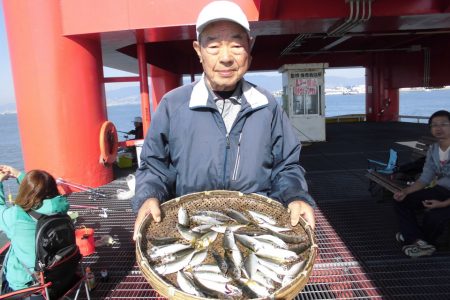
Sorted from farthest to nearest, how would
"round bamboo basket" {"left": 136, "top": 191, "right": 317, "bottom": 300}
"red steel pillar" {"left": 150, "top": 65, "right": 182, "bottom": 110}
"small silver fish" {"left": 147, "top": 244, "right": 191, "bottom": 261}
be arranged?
1. "red steel pillar" {"left": 150, "top": 65, "right": 182, "bottom": 110}
2. "small silver fish" {"left": 147, "top": 244, "right": 191, "bottom": 261}
3. "round bamboo basket" {"left": 136, "top": 191, "right": 317, "bottom": 300}

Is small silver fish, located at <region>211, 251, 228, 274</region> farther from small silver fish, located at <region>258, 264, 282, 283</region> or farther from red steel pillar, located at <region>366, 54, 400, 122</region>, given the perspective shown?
red steel pillar, located at <region>366, 54, 400, 122</region>

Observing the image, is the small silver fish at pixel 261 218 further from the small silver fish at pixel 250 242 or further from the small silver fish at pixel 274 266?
the small silver fish at pixel 274 266

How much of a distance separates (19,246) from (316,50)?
54.7ft

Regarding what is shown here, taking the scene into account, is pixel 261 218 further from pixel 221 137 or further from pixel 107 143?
pixel 107 143

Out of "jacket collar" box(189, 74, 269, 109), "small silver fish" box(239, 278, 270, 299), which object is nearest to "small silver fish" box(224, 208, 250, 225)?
"small silver fish" box(239, 278, 270, 299)

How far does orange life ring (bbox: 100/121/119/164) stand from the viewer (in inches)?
310

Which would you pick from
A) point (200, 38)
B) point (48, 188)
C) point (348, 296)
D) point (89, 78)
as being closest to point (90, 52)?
point (89, 78)

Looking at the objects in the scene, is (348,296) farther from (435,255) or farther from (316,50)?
(316,50)

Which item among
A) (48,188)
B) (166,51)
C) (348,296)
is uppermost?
(166,51)

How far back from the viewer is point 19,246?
3.09 meters

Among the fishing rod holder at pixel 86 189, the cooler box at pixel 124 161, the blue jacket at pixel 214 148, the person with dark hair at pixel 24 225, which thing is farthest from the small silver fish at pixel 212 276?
the cooler box at pixel 124 161

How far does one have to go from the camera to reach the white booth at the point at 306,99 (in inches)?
557

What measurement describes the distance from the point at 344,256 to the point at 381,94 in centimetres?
1956

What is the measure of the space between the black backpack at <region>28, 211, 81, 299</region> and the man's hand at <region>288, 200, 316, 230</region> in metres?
2.02
